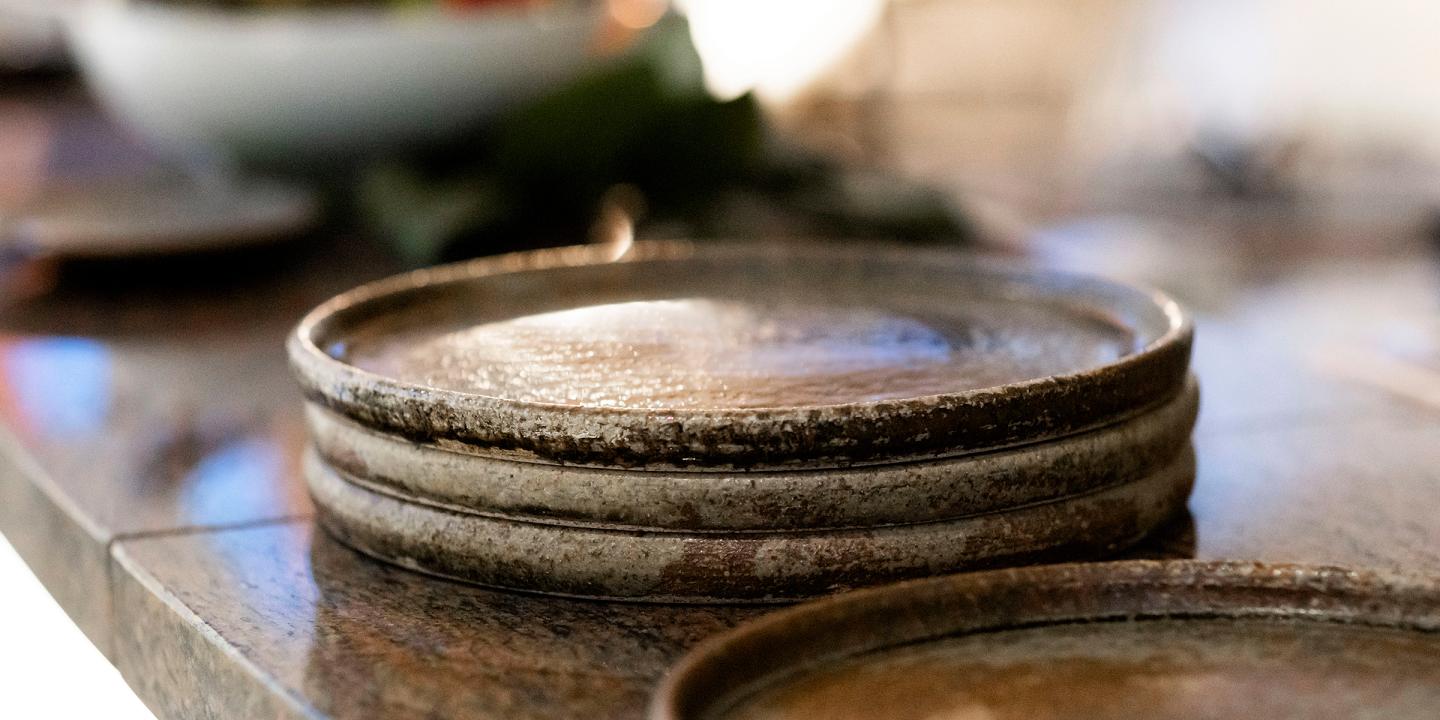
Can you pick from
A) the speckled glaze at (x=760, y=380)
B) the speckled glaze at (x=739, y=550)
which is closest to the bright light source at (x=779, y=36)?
the speckled glaze at (x=760, y=380)

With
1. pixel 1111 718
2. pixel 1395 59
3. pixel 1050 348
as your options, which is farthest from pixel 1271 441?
pixel 1395 59

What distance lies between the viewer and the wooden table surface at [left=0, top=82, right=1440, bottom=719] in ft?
1.66

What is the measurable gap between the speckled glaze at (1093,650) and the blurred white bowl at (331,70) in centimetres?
109

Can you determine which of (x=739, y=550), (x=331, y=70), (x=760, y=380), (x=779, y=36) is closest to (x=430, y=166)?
(x=331, y=70)

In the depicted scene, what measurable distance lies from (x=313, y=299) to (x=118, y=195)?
405 millimetres

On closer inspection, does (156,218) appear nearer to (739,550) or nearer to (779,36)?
(739,550)

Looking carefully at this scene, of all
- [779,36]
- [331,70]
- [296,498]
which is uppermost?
[331,70]

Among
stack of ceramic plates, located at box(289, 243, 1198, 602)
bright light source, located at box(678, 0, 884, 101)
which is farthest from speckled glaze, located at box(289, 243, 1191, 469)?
bright light source, located at box(678, 0, 884, 101)

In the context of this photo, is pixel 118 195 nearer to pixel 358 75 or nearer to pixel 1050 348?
pixel 358 75

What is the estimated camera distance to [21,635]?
0.76m

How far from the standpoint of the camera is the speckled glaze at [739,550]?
53 cm

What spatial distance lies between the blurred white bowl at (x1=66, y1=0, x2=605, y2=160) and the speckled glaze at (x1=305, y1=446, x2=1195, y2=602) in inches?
36.9

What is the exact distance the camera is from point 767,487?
1.70 ft

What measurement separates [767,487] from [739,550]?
0.09 feet
